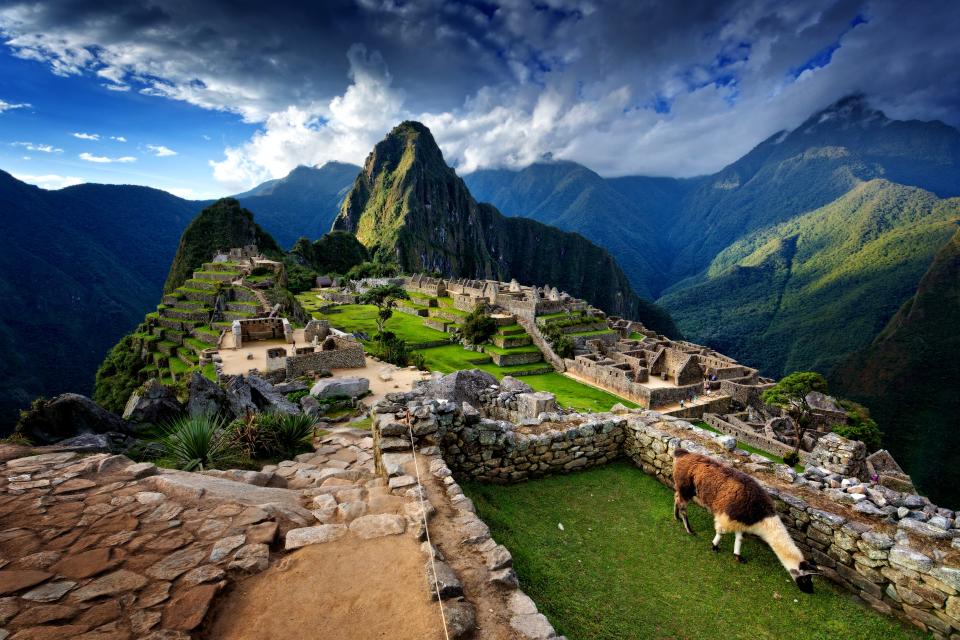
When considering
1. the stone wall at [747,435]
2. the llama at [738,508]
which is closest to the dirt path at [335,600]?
the llama at [738,508]

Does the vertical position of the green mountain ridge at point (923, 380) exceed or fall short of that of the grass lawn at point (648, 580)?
it falls short

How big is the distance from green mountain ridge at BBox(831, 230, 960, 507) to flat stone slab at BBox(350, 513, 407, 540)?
184 ft

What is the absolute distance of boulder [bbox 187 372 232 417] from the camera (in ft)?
31.1

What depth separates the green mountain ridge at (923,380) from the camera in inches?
1923

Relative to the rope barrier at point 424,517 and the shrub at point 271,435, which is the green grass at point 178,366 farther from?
the rope barrier at point 424,517

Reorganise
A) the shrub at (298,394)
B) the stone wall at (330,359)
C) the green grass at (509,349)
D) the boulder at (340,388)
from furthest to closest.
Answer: the green grass at (509,349), the stone wall at (330,359), the boulder at (340,388), the shrub at (298,394)

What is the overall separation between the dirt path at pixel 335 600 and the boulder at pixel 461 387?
22.9ft

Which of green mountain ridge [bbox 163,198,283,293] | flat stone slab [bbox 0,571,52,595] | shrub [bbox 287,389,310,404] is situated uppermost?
green mountain ridge [bbox 163,198,283,293]

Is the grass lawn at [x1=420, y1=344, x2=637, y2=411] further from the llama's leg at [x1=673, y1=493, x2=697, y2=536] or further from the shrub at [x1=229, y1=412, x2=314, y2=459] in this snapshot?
the llama's leg at [x1=673, y1=493, x2=697, y2=536]

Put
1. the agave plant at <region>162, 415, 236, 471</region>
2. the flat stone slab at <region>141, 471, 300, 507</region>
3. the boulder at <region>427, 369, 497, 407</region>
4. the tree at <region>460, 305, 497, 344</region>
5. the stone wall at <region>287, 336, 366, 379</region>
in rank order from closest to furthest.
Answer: the flat stone slab at <region>141, 471, 300, 507</region>
the agave plant at <region>162, 415, 236, 471</region>
the boulder at <region>427, 369, 497, 407</region>
the stone wall at <region>287, 336, 366, 379</region>
the tree at <region>460, 305, 497, 344</region>

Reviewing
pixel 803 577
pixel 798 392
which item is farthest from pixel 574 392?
pixel 803 577

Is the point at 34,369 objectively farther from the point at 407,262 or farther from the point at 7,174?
the point at 7,174

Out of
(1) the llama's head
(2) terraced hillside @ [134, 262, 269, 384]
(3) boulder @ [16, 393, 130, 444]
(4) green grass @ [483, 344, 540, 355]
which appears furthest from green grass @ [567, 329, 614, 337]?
(3) boulder @ [16, 393, 130, 444]

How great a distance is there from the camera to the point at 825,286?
440ft
